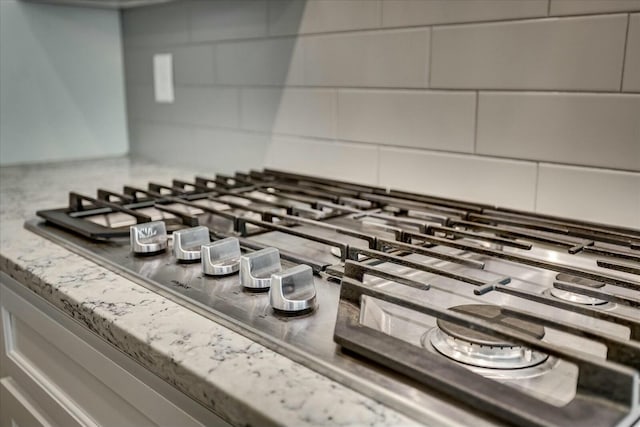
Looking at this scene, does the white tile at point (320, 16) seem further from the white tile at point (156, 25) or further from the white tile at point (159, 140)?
the white tile at point (159, 140)

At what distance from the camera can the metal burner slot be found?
0.39 metres

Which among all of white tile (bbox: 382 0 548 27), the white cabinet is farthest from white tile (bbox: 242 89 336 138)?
the white cabinet

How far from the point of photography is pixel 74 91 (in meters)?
1.68

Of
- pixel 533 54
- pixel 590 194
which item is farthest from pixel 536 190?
pixel 533 54

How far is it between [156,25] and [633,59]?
126 centimetres

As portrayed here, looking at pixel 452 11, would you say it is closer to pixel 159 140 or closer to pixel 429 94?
pixel 429 94

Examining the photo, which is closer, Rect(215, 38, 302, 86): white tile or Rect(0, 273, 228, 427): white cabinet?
Rect(0, 273, 228, 427): white cabinet

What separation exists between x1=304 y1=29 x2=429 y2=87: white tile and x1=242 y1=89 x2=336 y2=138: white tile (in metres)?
0.04

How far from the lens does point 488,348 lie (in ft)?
1.60

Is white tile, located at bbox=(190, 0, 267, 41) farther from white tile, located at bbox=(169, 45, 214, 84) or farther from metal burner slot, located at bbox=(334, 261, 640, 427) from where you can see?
metal burner slot, located at bbox=(334, 261, 640, 427)

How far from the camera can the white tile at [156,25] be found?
1.56 meters

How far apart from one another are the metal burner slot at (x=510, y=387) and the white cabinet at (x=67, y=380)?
0.55 feet

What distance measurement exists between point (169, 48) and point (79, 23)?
0.93 feet

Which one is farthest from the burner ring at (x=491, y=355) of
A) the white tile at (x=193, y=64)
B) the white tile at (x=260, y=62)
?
the white tile at (x=193, y=64)
